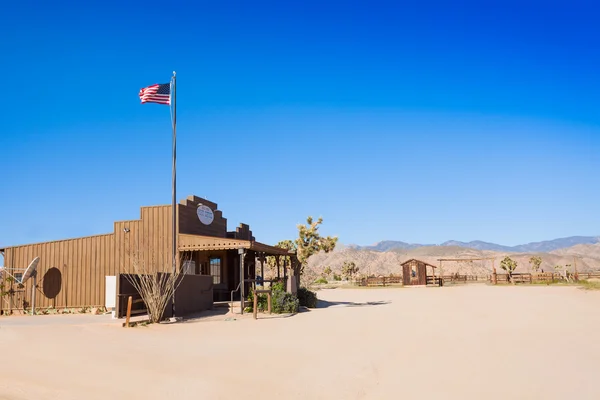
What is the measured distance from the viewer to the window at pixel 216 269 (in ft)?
76.2

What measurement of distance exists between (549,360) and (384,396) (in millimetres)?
4520

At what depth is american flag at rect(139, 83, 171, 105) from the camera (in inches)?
723

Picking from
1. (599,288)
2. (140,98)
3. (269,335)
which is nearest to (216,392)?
(269,335)

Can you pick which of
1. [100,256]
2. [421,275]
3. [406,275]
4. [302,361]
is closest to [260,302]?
[100,256]

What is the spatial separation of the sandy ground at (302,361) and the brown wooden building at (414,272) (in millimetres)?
28185

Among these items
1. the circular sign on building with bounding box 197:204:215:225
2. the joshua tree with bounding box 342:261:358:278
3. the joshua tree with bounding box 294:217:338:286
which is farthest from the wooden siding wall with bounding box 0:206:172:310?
the joshua tree with bounding box 342:261:358:278

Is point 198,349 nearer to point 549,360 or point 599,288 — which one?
point 549,360

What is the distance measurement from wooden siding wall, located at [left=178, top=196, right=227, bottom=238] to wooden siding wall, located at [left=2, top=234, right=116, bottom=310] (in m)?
3.30

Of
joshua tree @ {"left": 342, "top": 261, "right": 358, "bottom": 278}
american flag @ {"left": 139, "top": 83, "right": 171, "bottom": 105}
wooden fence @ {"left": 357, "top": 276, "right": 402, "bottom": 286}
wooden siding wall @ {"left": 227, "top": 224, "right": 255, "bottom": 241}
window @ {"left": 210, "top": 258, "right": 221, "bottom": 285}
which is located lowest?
wooden fence @ {"left": 357, "top": 276, "right": 402, "bottom": 286}

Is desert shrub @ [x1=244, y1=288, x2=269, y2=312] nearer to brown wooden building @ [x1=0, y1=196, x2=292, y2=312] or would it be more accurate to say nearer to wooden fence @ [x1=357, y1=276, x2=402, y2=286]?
brown wooden building @ [x1=0, y1=196, x2=292, y2=312]

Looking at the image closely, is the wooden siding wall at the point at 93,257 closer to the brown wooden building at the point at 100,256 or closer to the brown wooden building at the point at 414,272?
the brown wooden building at the point at 100,256

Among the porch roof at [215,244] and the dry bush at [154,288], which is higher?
the porch roof at [215,244]

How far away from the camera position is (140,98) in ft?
61.2

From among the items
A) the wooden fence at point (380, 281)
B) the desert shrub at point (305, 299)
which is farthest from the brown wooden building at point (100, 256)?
the wooden fence at point (380, 281)
